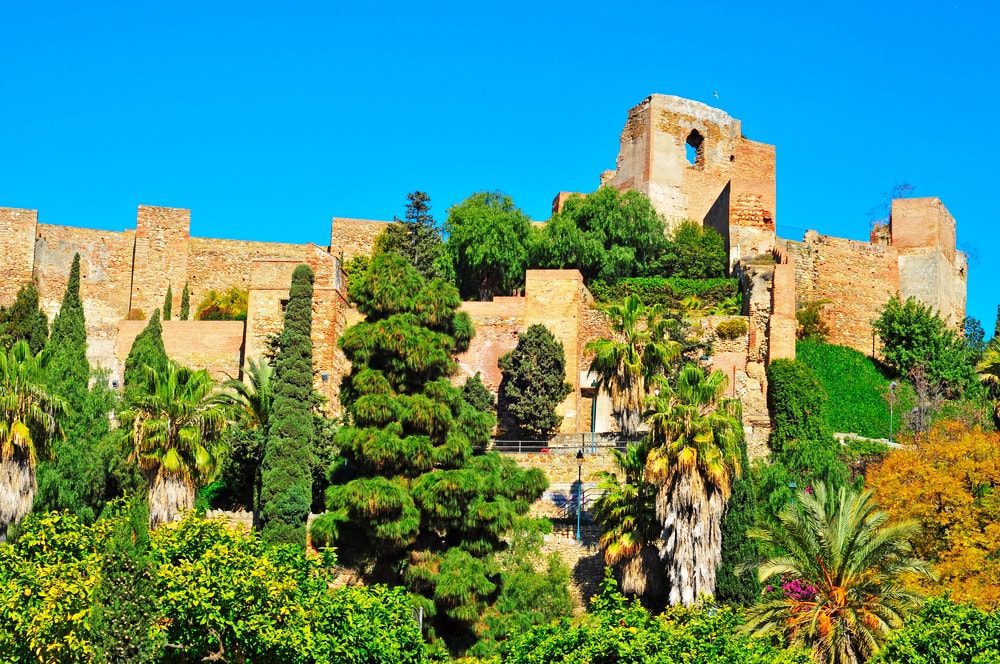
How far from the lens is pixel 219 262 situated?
181 ft

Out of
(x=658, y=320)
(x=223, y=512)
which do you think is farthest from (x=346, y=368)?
(x=658, y=320)

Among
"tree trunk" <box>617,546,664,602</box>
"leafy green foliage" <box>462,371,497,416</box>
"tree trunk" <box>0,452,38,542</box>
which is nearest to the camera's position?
"tree trunk" <box>0,452,38,542</box>

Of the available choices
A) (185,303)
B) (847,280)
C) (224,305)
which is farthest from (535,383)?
(185,303)

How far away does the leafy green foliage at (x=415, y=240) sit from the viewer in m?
49.7

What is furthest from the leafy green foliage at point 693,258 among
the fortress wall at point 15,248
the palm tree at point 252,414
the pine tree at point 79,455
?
the fortress wall at point 15,248

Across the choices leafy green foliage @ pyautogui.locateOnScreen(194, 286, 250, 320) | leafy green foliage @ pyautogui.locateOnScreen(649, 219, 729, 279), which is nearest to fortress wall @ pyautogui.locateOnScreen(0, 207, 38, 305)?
leafy green foliage @ pyautogui.locateOnScreen(194, 286, 250, 320)

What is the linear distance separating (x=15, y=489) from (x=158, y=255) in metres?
26.3

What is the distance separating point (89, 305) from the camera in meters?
53.7

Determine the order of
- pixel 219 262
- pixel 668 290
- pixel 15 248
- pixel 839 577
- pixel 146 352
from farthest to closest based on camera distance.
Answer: pixel 219 262
pixel 15 248
pixel 668 290
pixel 146 352
pixel 839 577

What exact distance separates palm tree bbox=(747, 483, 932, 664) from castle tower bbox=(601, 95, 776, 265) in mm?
24405

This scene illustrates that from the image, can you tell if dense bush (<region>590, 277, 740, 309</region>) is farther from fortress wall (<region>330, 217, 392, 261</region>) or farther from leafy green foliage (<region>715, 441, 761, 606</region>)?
leafy green foliage (<region>715, 441, 761, 606</region>)

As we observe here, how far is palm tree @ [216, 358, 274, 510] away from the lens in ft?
114

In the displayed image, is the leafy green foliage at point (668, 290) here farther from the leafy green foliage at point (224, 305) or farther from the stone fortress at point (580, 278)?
the leafy green foliage at point (224, 305)

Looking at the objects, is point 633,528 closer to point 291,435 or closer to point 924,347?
point 291,435
